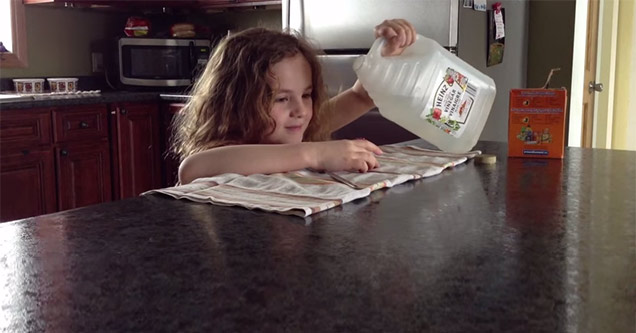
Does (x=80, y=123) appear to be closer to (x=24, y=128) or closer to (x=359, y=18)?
(x=24, y=128)

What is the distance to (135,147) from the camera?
3357 millimetres

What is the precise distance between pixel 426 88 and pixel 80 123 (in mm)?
2334

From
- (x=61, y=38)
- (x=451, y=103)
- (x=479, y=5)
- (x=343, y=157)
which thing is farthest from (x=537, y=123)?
(x=61, y=38)

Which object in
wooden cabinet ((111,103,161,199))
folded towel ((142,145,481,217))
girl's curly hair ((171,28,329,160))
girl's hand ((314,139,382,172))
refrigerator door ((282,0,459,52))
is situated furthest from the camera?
wooden cabinet ((111,103,161,199))

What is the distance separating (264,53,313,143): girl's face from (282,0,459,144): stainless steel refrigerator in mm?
1045

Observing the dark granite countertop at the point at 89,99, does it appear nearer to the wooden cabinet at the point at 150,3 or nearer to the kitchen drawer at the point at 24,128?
the kitchen drawer at the point at 24,128

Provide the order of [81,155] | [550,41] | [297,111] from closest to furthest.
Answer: [297,111], [550,41], [81,155]

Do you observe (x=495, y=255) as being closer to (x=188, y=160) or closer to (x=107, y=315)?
(x=107, y=315)

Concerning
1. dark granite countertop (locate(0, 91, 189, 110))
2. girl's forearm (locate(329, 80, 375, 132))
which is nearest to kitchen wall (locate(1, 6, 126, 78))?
dark granite countertop (locate(0, 91, 189, 110))

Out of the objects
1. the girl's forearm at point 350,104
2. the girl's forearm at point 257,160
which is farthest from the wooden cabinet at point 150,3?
the girl's forearm at point 257,160

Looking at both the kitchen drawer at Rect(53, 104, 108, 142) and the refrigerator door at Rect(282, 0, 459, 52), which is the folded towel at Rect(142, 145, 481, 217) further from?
the kitchen drawer at Rect(53, 104, 108, 142)

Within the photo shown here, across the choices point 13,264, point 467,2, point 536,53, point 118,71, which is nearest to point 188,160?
point 13,264

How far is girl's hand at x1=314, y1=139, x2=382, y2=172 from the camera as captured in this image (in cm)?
99

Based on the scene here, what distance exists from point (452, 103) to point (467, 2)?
1382 mm
